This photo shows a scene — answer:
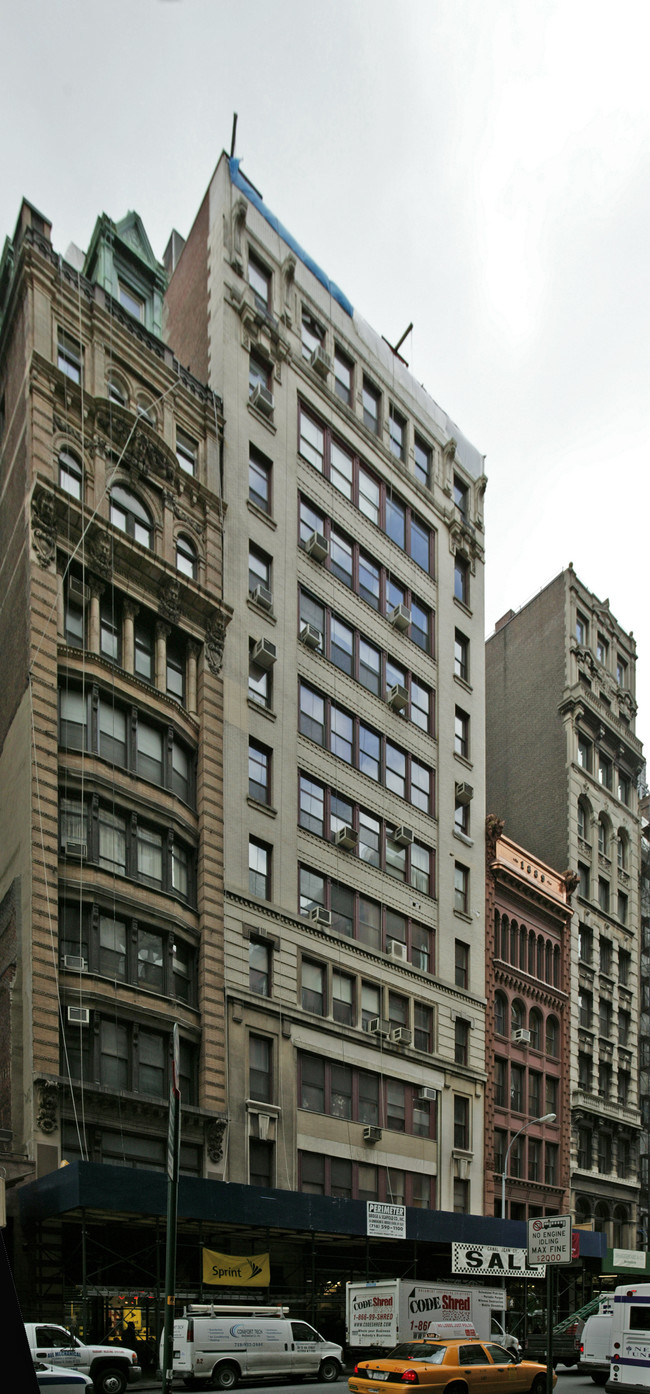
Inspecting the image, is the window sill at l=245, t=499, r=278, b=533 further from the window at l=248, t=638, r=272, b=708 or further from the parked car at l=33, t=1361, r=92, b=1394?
the parked car at l=33, t=1361, r=92, b=1394

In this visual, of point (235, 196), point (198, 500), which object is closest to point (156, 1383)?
point (198, 500)

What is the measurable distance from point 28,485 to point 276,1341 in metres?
21.5

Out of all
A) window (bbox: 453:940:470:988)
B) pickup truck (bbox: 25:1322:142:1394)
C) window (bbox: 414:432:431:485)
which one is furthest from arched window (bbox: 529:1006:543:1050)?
pickup truck (bbox: 25:1322:142:1394)

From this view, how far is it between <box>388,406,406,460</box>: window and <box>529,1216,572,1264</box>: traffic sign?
38787 millimetres

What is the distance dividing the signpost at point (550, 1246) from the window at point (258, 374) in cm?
3218

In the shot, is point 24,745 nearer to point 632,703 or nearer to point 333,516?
point 333,516

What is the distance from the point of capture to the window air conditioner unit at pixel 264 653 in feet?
128

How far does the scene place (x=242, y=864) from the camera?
36469 mm

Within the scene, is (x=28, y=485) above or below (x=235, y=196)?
below

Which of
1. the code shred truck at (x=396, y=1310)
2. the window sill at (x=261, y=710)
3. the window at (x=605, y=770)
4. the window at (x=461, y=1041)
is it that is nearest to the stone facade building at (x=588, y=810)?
the window at (x=605, y=770)

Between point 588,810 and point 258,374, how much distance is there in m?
31.3

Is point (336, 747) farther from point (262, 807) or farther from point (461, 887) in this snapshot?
point (461, 887)

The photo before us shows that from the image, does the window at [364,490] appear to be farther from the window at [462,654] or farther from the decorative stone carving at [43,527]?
the decorative stone carving at [43,527]

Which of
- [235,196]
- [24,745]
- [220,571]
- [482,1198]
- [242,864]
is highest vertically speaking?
[235,196]
